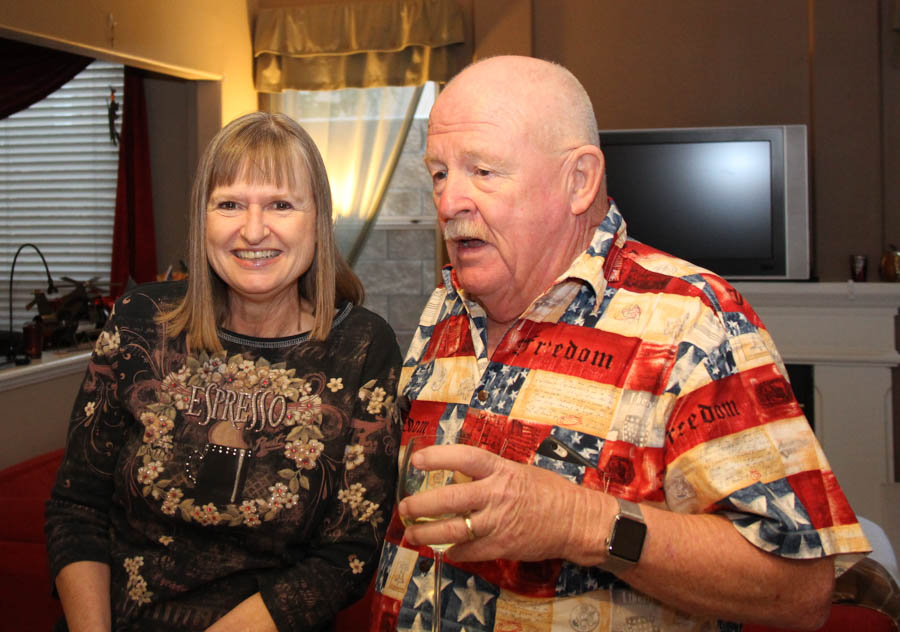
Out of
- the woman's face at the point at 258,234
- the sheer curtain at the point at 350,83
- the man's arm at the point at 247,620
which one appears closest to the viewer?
the man's arm at the point at 247,620

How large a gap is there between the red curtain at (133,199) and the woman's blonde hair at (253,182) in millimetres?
3946

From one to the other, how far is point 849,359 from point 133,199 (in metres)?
4.47

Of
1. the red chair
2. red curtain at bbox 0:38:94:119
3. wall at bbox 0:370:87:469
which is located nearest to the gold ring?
the red chair

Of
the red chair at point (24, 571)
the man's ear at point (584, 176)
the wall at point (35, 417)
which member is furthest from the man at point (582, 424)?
the wall at point (35, 417)

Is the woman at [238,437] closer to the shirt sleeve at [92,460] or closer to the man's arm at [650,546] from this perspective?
the shirt sleeve at [92,460]

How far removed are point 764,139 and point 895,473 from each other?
1.94 metres

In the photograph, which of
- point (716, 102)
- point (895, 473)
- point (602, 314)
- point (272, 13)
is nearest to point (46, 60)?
point (272, 13)

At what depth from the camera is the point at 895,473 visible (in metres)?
4.33

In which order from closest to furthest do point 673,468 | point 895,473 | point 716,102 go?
point 673,468 < point 895,473 < point 716,102

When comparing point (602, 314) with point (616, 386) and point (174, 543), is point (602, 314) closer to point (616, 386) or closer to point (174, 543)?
point (616, 386)

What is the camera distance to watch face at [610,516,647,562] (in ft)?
3.19

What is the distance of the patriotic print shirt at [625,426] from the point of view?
1.00 meters

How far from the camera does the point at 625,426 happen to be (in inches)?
43.2

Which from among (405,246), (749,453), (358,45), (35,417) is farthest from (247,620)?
(358,45)
